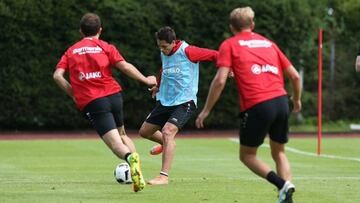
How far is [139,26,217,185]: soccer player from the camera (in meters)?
13.3

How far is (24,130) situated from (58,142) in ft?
17.3

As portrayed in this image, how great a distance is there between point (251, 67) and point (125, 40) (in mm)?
21019

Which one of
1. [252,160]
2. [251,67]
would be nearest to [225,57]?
[251,67]

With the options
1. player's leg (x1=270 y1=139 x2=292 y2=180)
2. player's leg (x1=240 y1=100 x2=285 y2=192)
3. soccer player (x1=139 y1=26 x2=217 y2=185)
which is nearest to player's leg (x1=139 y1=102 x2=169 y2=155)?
soccer player (x1=139 y1=26 x2=217 y2=185)

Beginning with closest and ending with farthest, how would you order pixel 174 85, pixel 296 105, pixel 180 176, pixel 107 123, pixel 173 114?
pixel 296 105 < pixel 107 123 < pixel 173 114 < pixel 174 85 < pixel 180 176

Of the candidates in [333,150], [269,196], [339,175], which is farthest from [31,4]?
[269,196]

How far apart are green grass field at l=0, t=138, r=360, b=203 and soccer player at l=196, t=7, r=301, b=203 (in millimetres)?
1133

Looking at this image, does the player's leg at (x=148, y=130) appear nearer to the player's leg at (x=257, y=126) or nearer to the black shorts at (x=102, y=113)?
the black shorts at (x=102, y=113)

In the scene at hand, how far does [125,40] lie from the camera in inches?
1204

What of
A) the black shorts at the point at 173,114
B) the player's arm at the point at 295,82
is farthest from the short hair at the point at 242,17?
the black shorts at the point at 173,114

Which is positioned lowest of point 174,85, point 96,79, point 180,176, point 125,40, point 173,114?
point 125,40

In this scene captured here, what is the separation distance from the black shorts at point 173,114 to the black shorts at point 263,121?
3.57 m

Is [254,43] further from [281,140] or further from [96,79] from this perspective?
[96,79]

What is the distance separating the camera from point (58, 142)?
26.0 metres
